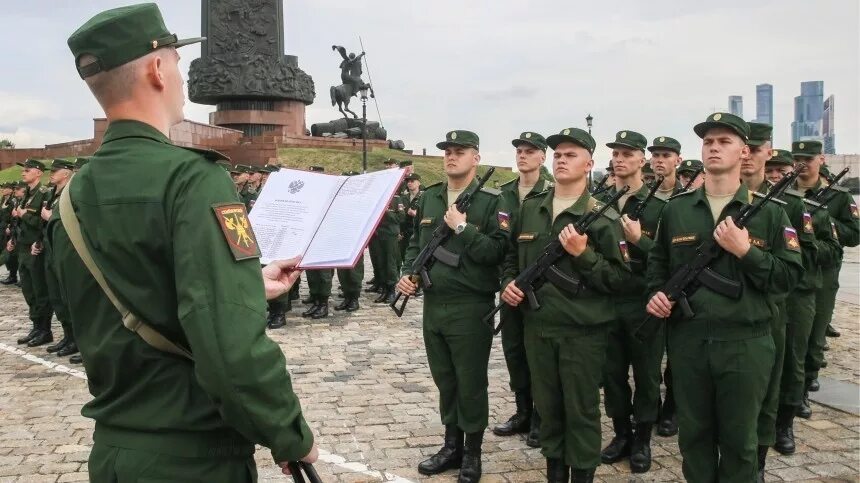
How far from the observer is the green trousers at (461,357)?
4.95 m

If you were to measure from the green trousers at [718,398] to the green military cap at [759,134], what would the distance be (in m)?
2.24

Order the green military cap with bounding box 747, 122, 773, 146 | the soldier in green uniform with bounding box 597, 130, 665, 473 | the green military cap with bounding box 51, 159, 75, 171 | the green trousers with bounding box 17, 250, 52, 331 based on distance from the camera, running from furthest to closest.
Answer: the green trousers with bounding box 17, 250, 52, 331, the green military cap with bounding box 51, 159, 75, 171, the green military cap with bounding box 747, 122, 773, 146, the soldier in green uniform with bounding box 597, 130, 665, 473

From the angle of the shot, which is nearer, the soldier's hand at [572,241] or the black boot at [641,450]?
the soldier's hand at [572,241]

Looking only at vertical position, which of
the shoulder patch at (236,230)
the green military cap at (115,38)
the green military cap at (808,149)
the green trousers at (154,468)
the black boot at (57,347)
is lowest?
the black boot at (57,347)

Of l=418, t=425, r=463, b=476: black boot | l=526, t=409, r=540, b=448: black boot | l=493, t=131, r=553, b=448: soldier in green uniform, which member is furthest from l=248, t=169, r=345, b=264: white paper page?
l=526, t=409, r=540, b=448: black boot

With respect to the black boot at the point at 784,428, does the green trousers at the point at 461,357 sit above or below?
above

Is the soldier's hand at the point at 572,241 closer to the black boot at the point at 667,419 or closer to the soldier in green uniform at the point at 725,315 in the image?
the soldier in green uniform at the point at 725,315

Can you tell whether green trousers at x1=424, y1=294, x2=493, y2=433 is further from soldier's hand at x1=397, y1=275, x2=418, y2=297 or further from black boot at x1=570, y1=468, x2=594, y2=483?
black boot at x1=570, y1=468, x2=594, y2=483

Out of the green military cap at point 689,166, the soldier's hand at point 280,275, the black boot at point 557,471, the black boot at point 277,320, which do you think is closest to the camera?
the soldier's hand at point 280,275

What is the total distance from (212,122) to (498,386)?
3620 centimetres

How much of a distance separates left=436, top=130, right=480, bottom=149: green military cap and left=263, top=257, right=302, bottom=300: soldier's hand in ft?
9.84

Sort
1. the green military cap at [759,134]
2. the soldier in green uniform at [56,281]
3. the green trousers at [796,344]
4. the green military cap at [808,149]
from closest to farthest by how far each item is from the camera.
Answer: the green trousers at [796,344]
the green military cap at [759,134]
the green military cap at [808,149]
the soldier in green uniform at [56,281]

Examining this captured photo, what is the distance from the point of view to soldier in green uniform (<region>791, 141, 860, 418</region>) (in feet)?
21.6

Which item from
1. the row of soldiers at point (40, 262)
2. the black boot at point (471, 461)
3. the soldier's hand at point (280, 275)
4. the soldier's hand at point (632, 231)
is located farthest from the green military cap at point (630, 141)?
the row of soldiers at point (40, 262)
